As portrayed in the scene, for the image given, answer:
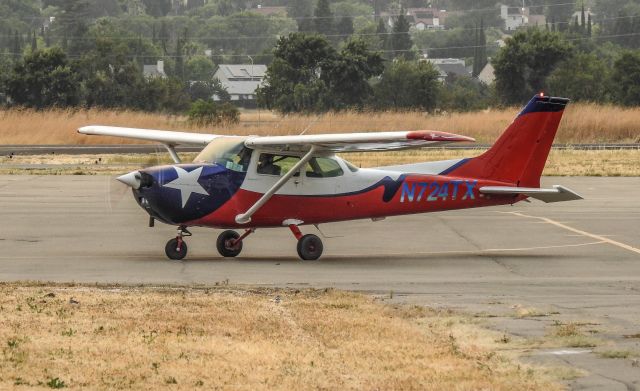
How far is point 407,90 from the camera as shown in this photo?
73.4m

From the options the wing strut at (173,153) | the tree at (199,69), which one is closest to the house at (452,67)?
the tree at (199,69)

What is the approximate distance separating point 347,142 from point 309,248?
1.80m

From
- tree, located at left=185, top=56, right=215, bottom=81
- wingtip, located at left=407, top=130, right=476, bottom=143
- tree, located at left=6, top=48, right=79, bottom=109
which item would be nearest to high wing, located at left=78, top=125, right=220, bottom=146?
wingtip, located at left=407, top=130, right=476, bottom=143

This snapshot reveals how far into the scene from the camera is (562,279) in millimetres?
17250

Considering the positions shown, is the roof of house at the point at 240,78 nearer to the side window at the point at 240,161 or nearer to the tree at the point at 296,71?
the tree at the point at 296,71

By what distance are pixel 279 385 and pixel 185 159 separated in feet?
103

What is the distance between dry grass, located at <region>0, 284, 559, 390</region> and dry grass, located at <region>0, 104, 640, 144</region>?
39.1 meters

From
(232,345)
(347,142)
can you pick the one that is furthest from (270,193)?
(232,345)

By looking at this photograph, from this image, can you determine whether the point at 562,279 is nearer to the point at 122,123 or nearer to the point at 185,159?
the point at 185,159

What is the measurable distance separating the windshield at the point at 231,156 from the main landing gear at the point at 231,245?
3.41 feet

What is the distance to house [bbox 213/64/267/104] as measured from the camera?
12950 cm

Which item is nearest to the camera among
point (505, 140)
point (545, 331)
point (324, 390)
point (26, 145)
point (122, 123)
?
point (324, 390)

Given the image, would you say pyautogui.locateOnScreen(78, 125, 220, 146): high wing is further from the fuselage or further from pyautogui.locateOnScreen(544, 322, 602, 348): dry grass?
pyautogui.locateOnScreen(544, 322, 602, 348): dry grass

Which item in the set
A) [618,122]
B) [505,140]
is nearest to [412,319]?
[505,140]
